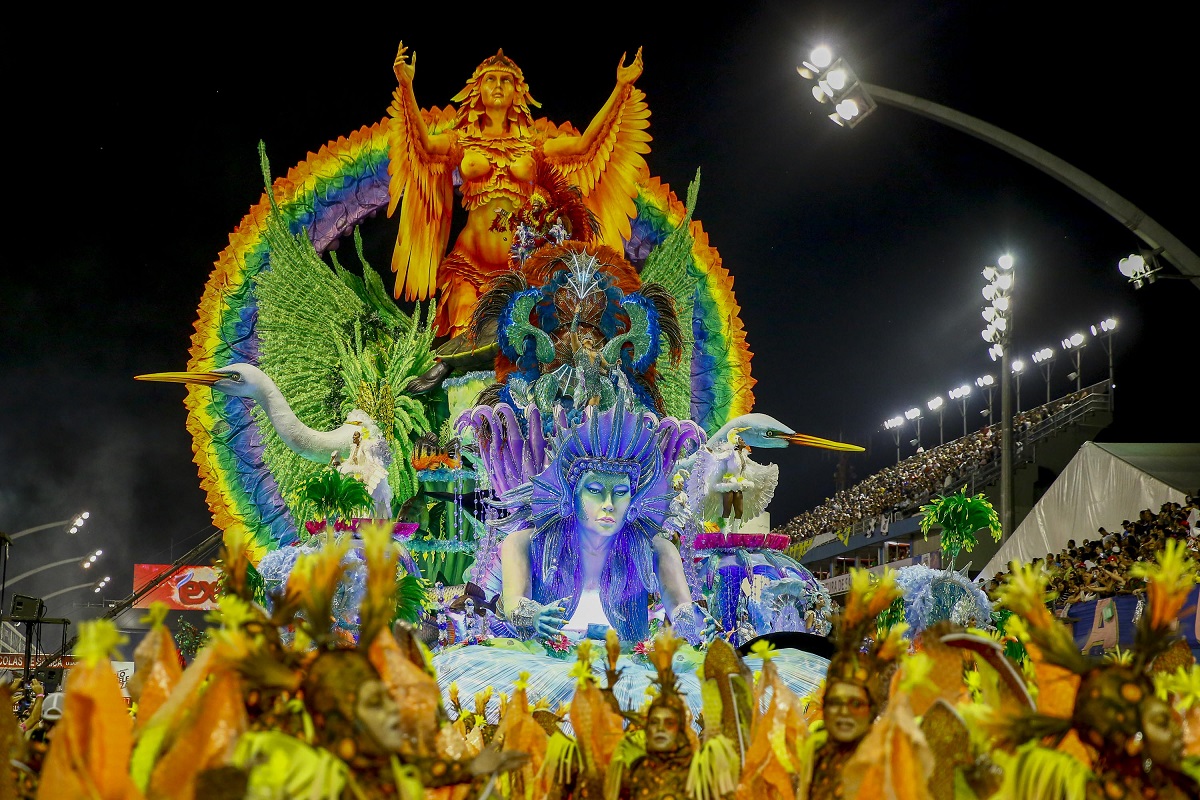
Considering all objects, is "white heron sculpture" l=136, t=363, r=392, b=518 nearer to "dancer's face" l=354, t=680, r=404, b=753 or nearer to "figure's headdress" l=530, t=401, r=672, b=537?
"figure's headdress" l=530, t=401, r=672, b=537

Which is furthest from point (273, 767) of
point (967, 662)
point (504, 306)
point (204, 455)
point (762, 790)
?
point (204, 455)

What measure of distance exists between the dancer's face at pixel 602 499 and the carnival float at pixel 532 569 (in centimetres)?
2

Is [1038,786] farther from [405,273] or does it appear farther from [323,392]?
[405,273]

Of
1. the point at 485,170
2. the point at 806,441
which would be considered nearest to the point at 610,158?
the point at 485,170

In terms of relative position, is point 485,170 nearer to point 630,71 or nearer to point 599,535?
point 630,71

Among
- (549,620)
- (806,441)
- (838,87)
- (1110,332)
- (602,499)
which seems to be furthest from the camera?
(1110,332)

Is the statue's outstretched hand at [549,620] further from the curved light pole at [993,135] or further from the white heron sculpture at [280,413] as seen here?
the white heron sculpture at [280,413]

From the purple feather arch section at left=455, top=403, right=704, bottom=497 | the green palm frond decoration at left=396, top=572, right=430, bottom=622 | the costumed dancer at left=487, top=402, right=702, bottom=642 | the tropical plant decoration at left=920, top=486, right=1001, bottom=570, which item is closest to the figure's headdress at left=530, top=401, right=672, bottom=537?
the costumed dancer at left=487, top=402, right=702, bottom=642

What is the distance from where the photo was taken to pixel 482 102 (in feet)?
49.1

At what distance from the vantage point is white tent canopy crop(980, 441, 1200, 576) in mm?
11977

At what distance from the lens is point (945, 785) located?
3.44 metres


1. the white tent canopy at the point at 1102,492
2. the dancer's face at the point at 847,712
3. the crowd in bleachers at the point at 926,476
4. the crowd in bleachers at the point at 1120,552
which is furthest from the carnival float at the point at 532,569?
the crowd in bleachers at the point at 926,476

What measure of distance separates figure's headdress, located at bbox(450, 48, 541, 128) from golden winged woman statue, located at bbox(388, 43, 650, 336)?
1 cm

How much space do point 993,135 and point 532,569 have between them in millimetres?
4566
